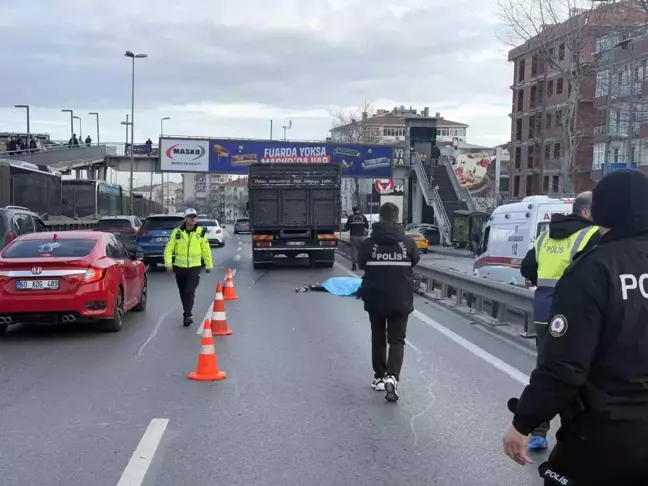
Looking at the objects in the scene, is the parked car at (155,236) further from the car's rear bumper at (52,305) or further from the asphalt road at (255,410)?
the car's rear bumper at (52,305)

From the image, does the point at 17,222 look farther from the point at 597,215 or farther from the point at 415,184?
the point at 415,184

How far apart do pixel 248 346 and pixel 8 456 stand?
4.75 m

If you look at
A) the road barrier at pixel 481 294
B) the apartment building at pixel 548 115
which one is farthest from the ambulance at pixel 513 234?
the apartment building at pixel 548 115

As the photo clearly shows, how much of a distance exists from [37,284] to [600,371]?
8.72 metres

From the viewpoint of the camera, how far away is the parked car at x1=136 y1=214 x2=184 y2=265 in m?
22.9

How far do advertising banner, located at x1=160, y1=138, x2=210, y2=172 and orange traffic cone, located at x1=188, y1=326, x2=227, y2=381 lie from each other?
40.9 m

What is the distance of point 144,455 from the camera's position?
5.28 metres

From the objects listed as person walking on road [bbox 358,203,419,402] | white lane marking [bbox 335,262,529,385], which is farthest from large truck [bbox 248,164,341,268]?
person walking on road [bbox 358,203,419,402]

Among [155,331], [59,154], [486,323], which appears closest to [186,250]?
[155,331]

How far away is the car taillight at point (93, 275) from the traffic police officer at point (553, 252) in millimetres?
6331

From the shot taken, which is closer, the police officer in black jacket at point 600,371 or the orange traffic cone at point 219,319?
the police officer in black jacket at point 600,371

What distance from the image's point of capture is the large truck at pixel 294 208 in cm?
2364

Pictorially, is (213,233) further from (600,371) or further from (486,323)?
(600,371)

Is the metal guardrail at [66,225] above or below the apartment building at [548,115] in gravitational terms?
below
